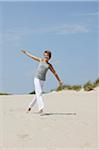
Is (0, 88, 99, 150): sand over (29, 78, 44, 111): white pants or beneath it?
beneath

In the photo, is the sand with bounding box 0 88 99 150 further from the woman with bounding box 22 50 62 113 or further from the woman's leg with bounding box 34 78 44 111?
the woman with bounding box 22 50 62 113

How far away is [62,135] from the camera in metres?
9.79

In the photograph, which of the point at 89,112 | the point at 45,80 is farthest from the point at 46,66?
the point at 89,112

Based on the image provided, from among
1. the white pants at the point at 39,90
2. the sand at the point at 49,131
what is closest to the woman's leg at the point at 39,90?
the white pants at the point at 39,90

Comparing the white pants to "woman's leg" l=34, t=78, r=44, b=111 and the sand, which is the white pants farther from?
the sand

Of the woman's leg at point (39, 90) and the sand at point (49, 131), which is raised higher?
the woman's leg at point (39, 90)

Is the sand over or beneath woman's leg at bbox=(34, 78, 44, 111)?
beneath

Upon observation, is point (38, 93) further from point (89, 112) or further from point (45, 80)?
point (89, 112)

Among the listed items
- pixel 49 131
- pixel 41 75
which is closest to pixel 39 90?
pixel 41 75

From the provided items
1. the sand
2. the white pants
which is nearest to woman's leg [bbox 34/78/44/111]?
the white pants

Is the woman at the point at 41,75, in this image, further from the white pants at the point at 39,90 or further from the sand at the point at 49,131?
the sand at the point at 49,131

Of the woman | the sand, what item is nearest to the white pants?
the woman

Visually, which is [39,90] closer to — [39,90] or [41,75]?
[39,90]

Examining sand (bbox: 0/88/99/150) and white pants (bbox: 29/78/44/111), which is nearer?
sand (bbox: 0/88/99/150)
